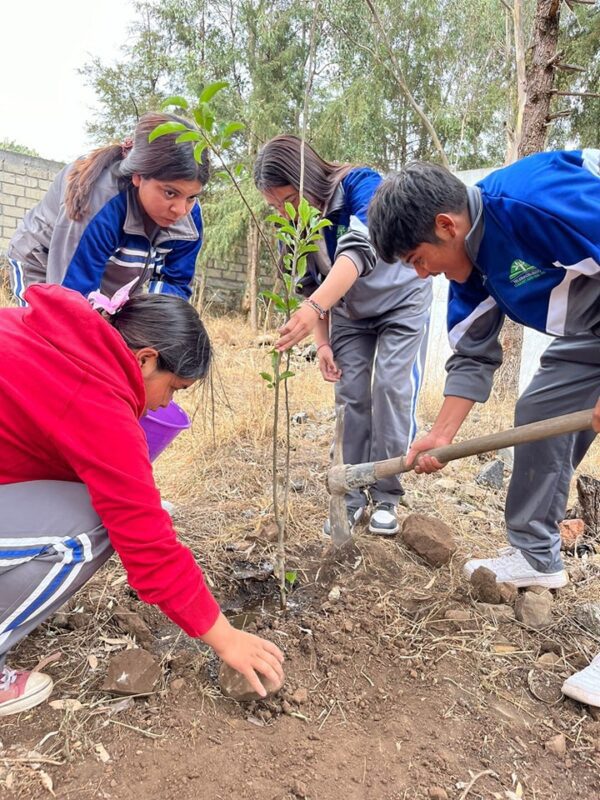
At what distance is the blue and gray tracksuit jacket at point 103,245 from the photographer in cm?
210

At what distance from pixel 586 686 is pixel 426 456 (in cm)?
75

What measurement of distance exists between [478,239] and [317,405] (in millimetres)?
3361

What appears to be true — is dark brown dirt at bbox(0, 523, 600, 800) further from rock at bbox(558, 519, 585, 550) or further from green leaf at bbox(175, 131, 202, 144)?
green leaf at bbox(175, 131, 202, 144)

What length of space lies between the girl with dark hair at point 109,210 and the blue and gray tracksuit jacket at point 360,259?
1.81ft

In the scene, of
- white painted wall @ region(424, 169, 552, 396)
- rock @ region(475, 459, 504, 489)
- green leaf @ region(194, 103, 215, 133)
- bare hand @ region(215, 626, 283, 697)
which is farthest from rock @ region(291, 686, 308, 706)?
white painted wall @ region(424, 169, 552, 396)

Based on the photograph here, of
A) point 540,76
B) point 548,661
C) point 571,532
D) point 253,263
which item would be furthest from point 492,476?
point 253,263

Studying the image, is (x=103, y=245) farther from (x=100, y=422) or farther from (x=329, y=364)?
(x=100, y=422)

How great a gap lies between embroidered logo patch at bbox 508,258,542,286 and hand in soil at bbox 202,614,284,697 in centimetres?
119

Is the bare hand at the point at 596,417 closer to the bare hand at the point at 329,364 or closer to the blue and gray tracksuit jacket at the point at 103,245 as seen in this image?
the bare hand at the point at 329,364

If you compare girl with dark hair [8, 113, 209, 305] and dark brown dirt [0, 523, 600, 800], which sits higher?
girl with dark hair [8, 113, 209, 305]

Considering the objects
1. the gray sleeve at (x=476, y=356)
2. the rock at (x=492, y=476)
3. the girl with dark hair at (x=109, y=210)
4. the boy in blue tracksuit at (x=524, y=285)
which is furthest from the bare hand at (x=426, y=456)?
the rock at (x=492, y=476)

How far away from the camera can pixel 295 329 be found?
1.82 metres

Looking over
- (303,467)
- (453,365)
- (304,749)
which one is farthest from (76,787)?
(303,467)

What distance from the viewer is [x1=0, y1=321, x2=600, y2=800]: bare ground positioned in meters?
1.33
